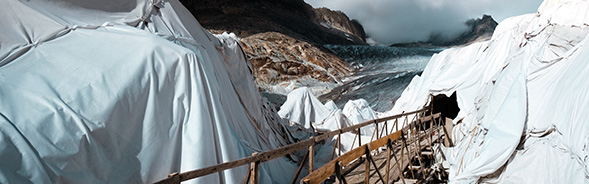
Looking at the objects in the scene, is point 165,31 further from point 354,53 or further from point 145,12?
point 354,53

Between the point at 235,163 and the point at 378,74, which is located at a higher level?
the point at 235,163

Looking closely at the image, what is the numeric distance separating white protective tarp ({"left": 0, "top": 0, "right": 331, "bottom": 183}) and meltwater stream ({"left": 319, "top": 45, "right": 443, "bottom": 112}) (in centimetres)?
1774

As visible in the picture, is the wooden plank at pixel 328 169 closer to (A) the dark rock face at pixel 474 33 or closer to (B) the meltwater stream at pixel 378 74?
(B) the meltwater stream at pixel 378 74

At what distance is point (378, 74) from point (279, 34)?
10.8 meters

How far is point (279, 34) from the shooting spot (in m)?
33.4

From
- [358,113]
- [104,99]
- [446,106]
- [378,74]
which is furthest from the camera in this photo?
[378,74]

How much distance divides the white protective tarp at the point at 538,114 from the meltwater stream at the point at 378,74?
12.5 metres

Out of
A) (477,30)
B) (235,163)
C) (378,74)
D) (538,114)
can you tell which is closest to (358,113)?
(538,114)

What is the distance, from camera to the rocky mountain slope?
27.6 m

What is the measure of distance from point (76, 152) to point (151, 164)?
2.75ft

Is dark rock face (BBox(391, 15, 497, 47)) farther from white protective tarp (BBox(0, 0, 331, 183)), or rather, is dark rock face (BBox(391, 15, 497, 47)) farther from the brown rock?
white protective tarp (BBox(0, 0, 331, 183))

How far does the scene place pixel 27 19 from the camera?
3.92 m

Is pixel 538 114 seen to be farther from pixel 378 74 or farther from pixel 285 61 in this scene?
pixel 378 74

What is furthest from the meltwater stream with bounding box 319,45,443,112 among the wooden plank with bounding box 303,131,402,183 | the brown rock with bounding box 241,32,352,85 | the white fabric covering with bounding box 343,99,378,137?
the wooden plank with bounding box 303,131,402,183
